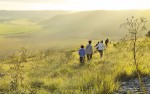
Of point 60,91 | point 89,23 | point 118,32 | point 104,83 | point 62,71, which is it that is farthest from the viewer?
point 89,23

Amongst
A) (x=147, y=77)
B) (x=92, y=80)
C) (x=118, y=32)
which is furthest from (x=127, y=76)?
(x=118, y=32)

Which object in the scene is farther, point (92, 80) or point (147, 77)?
point (147, 77)

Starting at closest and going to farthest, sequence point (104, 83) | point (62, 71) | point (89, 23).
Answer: point (104, 83) → point (62, 71) → point (89, 23)

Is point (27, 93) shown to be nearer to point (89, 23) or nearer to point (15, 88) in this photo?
point (15, 88)

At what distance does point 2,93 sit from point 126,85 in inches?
126

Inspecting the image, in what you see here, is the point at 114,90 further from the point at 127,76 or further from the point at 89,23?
the point at 89,23

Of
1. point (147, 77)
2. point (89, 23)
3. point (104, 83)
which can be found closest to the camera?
point (104, 83)

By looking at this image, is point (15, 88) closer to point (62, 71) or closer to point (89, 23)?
point (62, 71)

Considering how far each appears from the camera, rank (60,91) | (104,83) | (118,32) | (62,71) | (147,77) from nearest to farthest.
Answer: (104,83)
(60,91)
(147,77)
(62,71)
(118,32)

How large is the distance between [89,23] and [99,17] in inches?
280

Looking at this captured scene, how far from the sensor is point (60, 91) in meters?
8.98

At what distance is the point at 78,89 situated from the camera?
8758mm

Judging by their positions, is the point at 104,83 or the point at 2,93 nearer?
the point at 104,83

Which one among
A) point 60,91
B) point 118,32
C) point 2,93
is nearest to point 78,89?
point 60,91
